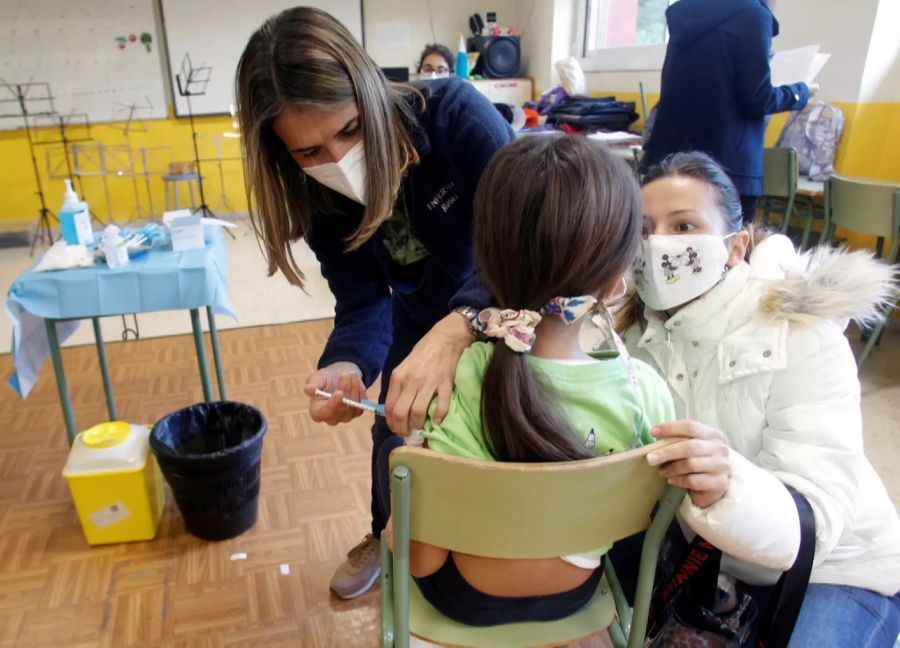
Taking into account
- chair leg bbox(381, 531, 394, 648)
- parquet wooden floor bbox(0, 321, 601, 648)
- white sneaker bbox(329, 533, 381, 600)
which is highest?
chair leg bbox(381, 531, 394, 648)

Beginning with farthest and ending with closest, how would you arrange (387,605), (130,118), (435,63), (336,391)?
(130,118), (435,63), (336,391), (387,605)

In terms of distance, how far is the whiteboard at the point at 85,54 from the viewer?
16.7ft

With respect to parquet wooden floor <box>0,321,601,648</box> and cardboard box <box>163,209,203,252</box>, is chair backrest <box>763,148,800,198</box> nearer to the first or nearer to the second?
parquet wooden floor <box>0,321,601,648</box>

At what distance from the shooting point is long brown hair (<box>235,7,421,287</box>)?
94cm

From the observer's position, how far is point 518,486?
28.2 inches

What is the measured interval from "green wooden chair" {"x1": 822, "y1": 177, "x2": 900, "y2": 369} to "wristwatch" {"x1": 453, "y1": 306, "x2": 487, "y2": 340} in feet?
7.21

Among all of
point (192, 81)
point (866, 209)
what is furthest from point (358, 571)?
point (192, 81)

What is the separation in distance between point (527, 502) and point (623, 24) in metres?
4.83

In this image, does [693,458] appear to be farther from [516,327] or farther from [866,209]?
[866,209]

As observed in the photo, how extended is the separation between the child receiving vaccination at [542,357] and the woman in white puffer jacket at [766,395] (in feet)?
0.38

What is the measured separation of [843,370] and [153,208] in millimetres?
6002

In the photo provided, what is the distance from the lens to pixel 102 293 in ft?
5.85

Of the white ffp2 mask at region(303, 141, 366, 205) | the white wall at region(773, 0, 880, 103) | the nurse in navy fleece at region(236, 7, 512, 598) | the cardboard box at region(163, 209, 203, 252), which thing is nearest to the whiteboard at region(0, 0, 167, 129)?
the cardboard box at region(163, 209, 203, 252)

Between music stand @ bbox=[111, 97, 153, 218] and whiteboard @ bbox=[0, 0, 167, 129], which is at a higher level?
whiteboard @ bbox=[0, 0, 167, 129]
